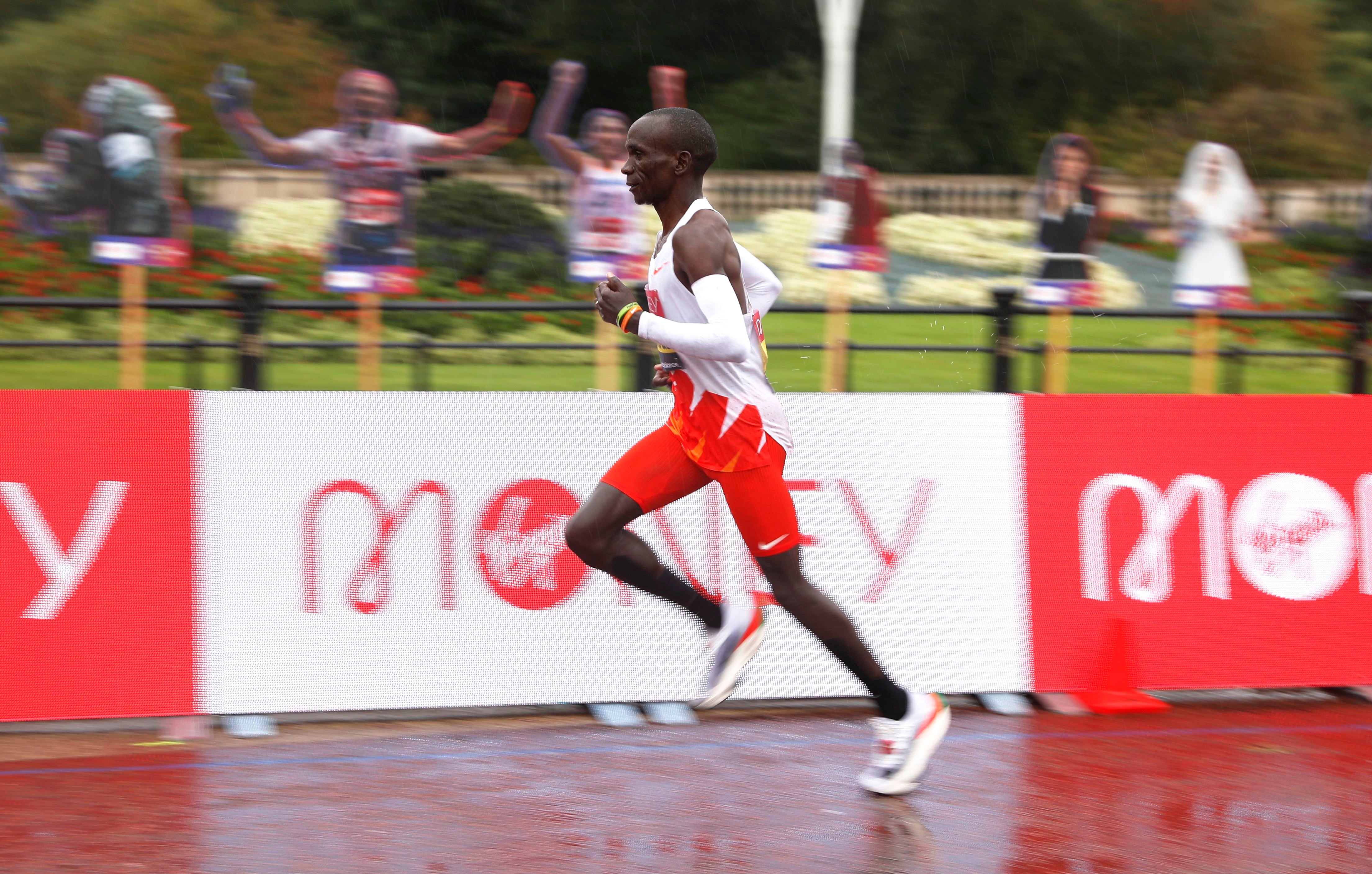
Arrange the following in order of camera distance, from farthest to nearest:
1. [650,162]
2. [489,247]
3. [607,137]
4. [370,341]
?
1. [489,247]
2. [607,137]
3. [370,341]
4. [650,162]

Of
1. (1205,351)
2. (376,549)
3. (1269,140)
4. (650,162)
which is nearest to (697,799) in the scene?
(376,549)

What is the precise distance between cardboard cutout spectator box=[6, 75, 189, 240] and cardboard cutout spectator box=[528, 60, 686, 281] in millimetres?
2163

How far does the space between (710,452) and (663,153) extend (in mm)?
941

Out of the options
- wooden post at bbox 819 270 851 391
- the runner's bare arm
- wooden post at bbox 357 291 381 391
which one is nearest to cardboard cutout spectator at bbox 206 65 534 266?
wooden post at bbox 357 291 381 391

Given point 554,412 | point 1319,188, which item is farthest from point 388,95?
point 1319,188

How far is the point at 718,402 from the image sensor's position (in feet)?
15.3

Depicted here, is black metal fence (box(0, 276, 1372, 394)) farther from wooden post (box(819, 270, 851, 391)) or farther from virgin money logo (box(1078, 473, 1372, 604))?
virgin money logo (box(1078, 473, 1372, 604))

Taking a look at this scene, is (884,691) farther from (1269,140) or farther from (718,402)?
(1269,140)

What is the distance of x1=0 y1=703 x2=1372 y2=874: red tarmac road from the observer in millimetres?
4141

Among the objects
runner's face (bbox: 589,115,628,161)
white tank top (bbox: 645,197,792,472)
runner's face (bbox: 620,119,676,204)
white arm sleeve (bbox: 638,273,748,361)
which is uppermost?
runner's face (bbox: 589,115,628,161)

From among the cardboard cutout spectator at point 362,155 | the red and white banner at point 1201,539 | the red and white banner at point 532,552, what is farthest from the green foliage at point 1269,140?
the red and white banner at point 532,552

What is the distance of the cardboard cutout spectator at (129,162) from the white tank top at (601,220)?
2218 mm

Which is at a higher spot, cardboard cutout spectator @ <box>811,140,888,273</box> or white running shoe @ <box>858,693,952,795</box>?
cardboard cutout spectator @ <box>811,140,888,273</box>

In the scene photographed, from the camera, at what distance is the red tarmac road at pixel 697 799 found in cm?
414
